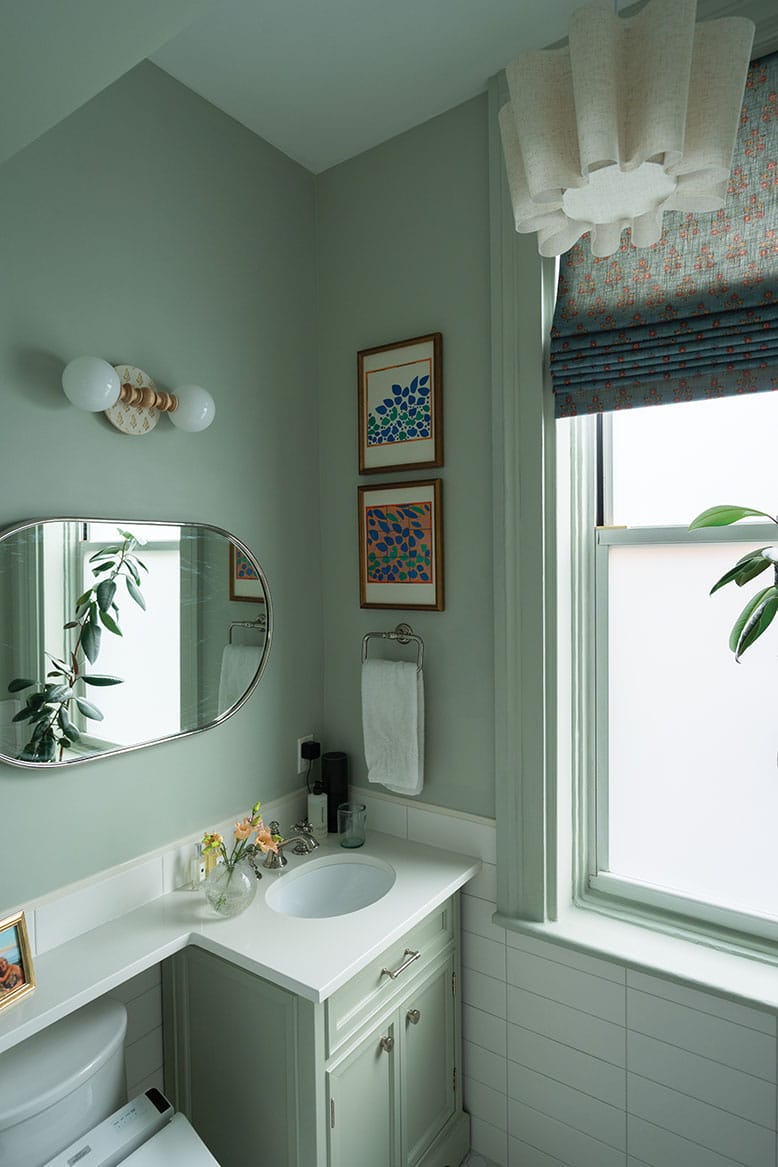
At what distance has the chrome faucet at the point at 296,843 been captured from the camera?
1750 mm

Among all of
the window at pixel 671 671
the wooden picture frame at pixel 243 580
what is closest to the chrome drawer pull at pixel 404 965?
the window at pixel 671 671

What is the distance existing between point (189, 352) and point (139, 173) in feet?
1.33

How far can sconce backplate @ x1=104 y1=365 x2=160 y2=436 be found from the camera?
1525 millimetres

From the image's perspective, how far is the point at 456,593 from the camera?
1.87 metres

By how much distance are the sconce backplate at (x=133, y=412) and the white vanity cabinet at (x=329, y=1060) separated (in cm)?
121

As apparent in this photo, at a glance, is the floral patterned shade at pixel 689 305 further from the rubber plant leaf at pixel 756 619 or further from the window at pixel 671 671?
the rubber plant leaf at pixel 756 619

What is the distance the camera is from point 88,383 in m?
1.38

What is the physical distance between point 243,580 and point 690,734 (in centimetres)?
120

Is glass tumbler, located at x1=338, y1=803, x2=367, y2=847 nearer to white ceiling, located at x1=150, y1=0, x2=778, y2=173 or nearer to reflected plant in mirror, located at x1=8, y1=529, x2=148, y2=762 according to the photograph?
reflected plant in mirror, located at x1=8, y1=529, x2=148, y2=762

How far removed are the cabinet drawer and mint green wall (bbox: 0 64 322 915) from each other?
1.82 feet

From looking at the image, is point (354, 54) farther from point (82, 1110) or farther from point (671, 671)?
point (82, 1110)

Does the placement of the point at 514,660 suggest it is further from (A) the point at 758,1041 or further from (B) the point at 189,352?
(B) the point at 189,352

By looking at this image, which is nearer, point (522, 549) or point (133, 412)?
point (133, 412)

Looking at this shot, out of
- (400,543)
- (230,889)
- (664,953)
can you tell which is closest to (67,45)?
(400,543)
